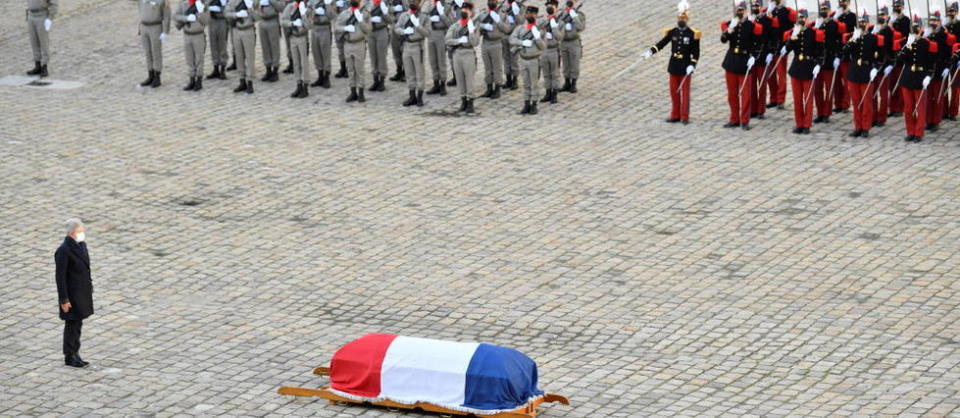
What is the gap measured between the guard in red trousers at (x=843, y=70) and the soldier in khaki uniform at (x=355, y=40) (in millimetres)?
6440

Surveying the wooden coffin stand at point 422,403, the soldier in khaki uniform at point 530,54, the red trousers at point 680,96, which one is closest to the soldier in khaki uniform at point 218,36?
the soldier in khaki uniform at point 530,54

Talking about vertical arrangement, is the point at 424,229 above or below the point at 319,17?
below

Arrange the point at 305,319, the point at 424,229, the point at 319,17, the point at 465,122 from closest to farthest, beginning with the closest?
1. the point at 305,319
2. the point at 424,229
3. the point at 465,122
4. the point at 319,17

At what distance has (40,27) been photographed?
25.3 metres

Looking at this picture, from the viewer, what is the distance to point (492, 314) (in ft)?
50.6

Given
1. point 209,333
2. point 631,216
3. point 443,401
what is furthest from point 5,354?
point 631,216

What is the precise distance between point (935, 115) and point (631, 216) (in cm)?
503

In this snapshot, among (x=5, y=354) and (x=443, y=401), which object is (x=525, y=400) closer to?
(x=443, y=401)

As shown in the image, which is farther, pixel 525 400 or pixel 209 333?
pixel 209 333

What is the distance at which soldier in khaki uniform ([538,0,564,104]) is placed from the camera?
23.0 metres

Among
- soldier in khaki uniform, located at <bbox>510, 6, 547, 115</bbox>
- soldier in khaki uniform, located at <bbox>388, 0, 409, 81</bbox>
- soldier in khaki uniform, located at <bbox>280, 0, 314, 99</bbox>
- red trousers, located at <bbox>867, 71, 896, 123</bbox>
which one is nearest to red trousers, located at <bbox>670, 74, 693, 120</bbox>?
soldier in khaki uniform, located at <bbox>510, 6, 547, 115</bbox>

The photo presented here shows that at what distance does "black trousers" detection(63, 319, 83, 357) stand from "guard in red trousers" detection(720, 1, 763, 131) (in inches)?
402

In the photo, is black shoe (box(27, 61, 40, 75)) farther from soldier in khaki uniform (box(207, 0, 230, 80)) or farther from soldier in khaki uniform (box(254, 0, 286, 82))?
soldier in khaki uniform (box(254, 0, 286, 82))

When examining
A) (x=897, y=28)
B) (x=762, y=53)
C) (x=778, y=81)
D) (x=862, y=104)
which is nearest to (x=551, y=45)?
(x=762, y=53)
